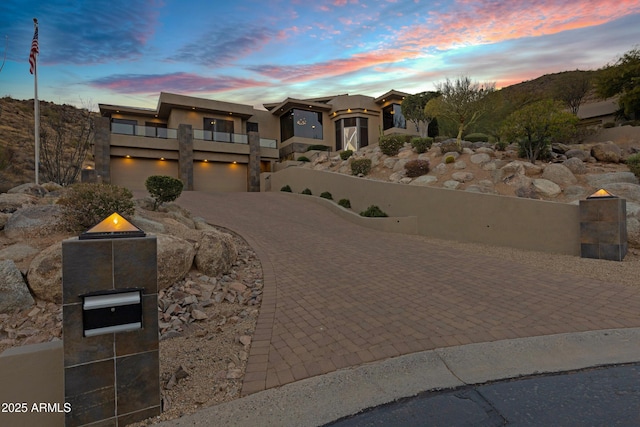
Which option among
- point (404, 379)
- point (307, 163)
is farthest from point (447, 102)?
point (404, 379)

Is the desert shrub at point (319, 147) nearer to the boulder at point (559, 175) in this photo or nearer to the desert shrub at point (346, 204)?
the desert shrub at point (346, 204)

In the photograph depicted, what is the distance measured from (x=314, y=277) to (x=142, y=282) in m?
4.04

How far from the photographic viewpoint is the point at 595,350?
3.38 m

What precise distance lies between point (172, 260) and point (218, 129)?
24.8 metres

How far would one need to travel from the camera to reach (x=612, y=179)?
11.3 meters

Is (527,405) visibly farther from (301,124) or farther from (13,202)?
(301,124)

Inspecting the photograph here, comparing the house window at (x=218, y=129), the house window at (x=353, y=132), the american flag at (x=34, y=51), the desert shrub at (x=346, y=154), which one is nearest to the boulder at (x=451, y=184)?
the desert shrub at (x=346, y=154)

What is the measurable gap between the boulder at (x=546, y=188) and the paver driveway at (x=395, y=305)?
5605 mm

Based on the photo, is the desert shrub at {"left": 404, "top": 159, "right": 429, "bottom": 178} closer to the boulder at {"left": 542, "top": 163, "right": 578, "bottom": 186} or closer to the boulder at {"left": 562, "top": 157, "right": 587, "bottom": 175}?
the boulder at {"left": 542, "top": 163, "right": 578, "bottom": 186}

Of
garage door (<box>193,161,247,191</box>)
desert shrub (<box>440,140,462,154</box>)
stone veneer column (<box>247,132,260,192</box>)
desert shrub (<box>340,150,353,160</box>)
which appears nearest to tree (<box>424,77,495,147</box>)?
desert shrub (<box>440,140,462,154</box>)

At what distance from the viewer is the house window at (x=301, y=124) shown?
29659 mm

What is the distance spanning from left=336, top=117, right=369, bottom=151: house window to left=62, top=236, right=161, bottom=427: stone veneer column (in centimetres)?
2902

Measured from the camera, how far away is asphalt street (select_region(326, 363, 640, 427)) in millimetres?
2357

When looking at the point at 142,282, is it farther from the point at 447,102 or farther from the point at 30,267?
the point at 447,102
